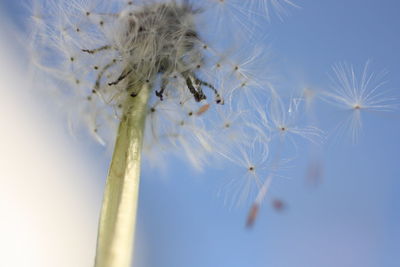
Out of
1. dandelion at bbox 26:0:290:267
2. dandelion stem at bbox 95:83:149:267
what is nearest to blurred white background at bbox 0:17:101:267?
dandelion at bbox 26:0:290:267

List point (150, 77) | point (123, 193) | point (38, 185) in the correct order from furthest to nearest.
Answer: point (38, 185) < point (150, 77) < point (123, 193)

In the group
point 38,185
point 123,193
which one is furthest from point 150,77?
point 38,185

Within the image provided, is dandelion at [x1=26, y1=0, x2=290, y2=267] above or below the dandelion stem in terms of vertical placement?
above

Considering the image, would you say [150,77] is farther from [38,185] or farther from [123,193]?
[38,185]

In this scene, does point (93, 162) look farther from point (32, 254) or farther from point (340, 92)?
point (340, 92)

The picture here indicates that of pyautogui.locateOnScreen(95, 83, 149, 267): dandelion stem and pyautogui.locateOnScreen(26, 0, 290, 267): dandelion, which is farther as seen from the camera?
pyautogui.locateOnScreen(26, 0, 290, 267): dandelion

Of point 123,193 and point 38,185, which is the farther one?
point 38,185

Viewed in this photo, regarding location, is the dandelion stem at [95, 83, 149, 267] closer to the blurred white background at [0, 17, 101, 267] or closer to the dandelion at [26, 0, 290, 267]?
the dandelion at [26, 0, 290, 267]

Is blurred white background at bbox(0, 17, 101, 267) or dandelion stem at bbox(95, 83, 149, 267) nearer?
dandelion stem at bbox(95, 83, 149, 267)

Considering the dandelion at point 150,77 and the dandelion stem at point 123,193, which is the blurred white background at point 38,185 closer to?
the dandelion at point 150,77

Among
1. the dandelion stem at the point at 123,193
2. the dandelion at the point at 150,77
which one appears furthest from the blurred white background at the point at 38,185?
the dandelion stem at the point at 123,193
